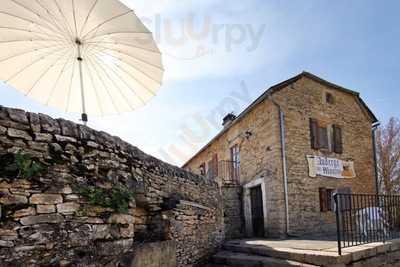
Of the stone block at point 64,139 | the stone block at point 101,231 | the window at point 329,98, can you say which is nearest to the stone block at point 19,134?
the stone block at point 64,139

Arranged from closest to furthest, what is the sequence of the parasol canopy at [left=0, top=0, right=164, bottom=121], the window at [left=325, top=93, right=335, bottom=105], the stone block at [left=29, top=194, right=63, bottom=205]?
the stone block at [left=29, top=194, right=63, bottom=205] → the parasol canopy at [left=0, top=0, right=164, bottom=121] → the window at [left=325, top=93, right=335, bottom=105]

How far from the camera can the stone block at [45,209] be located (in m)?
2.80

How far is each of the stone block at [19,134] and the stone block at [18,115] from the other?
95 mm

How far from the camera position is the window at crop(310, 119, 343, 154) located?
10.6 meters

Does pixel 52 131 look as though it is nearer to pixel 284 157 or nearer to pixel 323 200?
pixel 284 157

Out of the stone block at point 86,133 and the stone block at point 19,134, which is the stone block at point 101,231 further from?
the stone block at point 19,134

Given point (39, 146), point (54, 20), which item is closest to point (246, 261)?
point (39, 146)

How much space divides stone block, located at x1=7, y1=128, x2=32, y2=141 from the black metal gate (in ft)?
29.0

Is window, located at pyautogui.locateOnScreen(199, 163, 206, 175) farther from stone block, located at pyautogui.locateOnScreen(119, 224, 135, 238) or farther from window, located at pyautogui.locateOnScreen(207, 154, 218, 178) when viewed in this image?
stone block, located at pyautogui.locateOnScreen(119, 224, 135, 238)

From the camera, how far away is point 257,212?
34.9 feet

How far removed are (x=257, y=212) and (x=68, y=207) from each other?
8.52 m

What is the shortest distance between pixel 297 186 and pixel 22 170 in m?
8.62

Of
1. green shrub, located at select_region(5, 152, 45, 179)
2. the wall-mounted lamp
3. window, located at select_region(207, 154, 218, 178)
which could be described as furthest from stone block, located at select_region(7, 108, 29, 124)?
window, located at select_region(207, 154, 218, 178)

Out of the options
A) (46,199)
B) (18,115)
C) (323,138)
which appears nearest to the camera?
(18,115)
